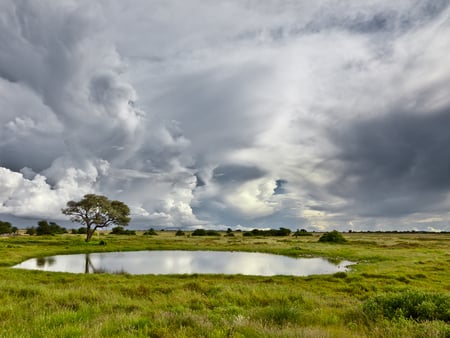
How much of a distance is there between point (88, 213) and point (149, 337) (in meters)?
80.8

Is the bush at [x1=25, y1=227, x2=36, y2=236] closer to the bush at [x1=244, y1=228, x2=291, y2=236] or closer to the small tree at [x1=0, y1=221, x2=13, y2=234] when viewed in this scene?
the small tree at [x1=0, y1=221, x2=13, y2=234]

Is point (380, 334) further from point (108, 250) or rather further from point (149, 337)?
point (108, 250)

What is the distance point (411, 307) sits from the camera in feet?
32.5

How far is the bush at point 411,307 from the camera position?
→ 367 inches

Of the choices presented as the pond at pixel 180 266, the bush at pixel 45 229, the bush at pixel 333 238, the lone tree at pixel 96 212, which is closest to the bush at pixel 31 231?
the bush at pixel 45 229

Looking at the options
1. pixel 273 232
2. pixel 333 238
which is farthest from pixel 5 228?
pixel 333 238

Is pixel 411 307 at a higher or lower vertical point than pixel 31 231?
lower

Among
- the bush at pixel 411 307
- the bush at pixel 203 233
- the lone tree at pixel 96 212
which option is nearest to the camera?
the bush at pixel 411 307

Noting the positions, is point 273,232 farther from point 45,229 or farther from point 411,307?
point 411,307

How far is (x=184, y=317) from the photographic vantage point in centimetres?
886

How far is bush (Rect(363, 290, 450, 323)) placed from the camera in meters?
9.32

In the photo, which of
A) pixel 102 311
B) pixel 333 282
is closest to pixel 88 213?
pixel 333 282

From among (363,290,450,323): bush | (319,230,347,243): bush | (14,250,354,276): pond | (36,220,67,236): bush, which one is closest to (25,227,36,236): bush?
(36,220,67,236): bush

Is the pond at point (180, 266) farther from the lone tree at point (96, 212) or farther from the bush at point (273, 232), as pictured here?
the bush at point (273, 232)
